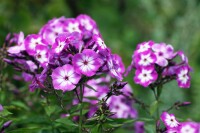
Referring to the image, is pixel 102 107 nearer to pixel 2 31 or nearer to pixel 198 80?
pixel 2 31

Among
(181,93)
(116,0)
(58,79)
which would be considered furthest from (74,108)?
(116,0)

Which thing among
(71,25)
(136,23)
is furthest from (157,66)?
(136,23)

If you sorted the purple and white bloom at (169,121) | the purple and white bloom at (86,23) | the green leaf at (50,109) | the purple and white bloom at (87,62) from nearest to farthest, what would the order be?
the purple and white bloom at (87,62)
the purple and white bloom at (169,121)
the green leaf at (50,109)
the purple and white bloom at (86,23)

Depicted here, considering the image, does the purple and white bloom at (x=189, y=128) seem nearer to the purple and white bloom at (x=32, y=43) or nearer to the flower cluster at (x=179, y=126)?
the flower cluster at (x=179, y=126)

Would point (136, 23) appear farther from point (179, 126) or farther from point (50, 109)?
point (179, 126)

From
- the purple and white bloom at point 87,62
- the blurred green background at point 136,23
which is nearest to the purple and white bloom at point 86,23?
the purple and white bloom at point 87,62

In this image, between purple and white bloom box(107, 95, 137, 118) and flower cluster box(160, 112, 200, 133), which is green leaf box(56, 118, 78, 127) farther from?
purple and white bloom box(107, 95, 137, 118)
